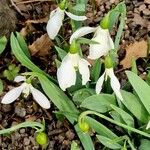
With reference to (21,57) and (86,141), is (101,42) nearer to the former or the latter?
(21,57)

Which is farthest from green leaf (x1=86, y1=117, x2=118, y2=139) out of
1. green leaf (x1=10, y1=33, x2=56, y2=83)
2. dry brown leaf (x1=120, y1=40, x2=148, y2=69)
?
dry brown leaf (x1=120, y1=40, x2=148, y2=69)

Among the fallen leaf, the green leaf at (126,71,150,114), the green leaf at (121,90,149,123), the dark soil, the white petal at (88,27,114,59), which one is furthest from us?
the fallen leaf

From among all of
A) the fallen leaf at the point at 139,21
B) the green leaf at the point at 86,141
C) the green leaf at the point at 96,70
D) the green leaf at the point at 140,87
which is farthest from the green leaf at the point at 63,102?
the fallen leaf at the point at 139,21

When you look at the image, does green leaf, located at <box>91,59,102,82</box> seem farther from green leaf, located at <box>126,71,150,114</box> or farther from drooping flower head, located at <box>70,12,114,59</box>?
drooping flower head, located at <box>70,12,114,59</box>

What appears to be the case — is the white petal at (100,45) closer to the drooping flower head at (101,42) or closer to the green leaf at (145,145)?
the drooping flower head at (101,42)

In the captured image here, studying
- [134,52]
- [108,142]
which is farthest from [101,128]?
[134,52]

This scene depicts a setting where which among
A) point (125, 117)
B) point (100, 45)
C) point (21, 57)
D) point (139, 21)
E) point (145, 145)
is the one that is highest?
point (100, 45)
